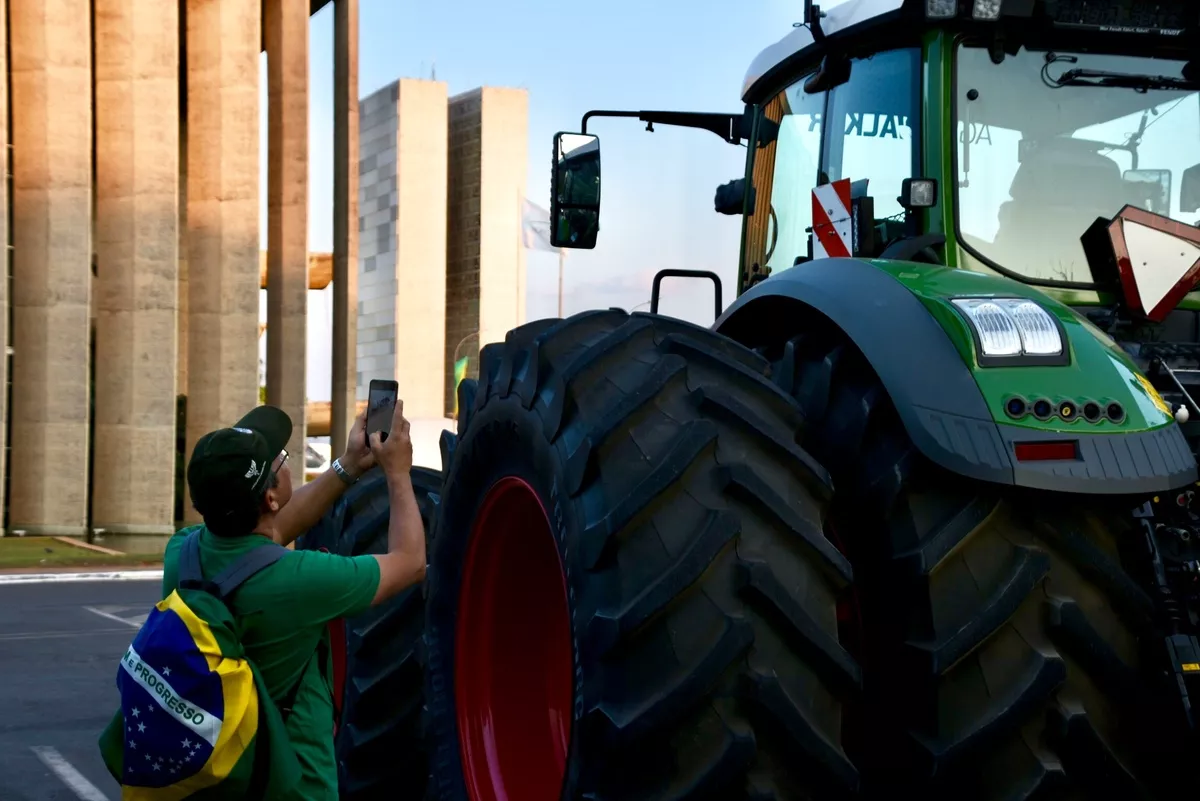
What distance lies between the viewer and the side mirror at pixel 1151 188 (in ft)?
13.3

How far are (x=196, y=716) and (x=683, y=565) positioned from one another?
0.99 meters

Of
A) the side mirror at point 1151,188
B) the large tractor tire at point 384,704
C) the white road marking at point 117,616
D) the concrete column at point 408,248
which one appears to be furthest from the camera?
the concrete column at point 408,248

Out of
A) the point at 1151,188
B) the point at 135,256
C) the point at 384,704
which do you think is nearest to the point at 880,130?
the point at 1151,188

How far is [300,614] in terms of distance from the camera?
310cm

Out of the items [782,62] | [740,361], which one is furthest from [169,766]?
[782,62]

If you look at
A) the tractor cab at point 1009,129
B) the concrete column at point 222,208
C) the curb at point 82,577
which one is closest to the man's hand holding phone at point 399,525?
the tractor cab at point 1009,129

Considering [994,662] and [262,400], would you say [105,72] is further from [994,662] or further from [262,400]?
[994,662]

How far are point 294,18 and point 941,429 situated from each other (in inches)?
1049

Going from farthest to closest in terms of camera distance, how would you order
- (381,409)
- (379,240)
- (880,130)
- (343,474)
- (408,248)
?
(379,240) → (408,248) → (880,130) → (343,474) → (381,409)

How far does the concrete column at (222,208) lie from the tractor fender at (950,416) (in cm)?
2291

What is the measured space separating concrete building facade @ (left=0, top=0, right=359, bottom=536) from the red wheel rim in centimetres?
2025

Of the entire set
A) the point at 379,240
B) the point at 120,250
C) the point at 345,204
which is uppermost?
the point at 379,240

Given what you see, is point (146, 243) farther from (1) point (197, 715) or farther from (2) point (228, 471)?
(1) point (197, 715)

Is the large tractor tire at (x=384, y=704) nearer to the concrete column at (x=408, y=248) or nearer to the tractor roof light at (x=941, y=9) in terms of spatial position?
the tractor roof light at (x=941, y=9)
